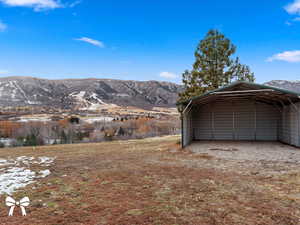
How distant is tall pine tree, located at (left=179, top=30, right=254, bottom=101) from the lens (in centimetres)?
1242

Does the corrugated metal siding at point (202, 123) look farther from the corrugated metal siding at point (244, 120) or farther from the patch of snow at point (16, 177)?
the patch of snow at point (16, 177)

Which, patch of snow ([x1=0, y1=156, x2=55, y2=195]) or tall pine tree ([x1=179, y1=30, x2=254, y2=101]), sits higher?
tall pine tree ([x1=179, y1=30, x2=254, y2=101])

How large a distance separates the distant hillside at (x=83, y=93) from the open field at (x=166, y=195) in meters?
66.1

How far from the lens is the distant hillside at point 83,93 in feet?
241

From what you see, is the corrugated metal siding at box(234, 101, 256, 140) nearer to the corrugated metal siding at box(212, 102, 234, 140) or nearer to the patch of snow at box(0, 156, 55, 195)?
the corrugated metal siding at box(212, 102, 234, 140)

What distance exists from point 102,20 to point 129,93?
64.7 m

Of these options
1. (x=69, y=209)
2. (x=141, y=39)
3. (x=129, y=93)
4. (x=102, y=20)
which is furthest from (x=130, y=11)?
(x=129, y=93)

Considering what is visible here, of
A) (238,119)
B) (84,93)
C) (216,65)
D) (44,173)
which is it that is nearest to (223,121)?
(238,119)

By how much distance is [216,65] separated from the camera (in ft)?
41.5

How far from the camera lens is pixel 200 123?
13695 mm

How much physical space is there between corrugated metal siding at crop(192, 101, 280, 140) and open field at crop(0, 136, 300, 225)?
6.27 metres

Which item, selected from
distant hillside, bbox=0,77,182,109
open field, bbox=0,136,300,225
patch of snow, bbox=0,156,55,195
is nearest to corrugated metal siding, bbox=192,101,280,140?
open field, bbox=0,136,300,225

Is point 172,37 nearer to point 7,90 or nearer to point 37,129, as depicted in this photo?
point 37,129

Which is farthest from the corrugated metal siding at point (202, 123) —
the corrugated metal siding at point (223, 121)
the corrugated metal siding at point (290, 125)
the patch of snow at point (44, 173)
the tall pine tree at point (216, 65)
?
the patch of snow at point (44, 173)
